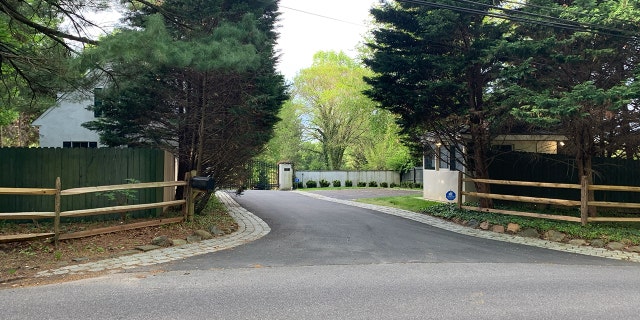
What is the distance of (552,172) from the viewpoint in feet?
44.2

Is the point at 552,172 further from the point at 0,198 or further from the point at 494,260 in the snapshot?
the point at 0,198

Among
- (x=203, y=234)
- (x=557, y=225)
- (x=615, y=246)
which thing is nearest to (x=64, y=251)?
(x=203, y=234)

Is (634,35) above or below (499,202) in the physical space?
above

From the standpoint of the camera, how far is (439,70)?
11.3 meters

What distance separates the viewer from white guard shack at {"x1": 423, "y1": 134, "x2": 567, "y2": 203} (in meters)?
14.2

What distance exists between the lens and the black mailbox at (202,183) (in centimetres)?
886

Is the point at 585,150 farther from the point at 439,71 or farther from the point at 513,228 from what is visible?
the point at 439,71

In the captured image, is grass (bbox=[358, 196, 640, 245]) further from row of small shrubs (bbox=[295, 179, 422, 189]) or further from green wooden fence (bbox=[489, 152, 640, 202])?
row of small shrubs (bbox=[295, 179, 422, 189])

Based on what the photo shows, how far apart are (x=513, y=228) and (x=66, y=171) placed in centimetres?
1049

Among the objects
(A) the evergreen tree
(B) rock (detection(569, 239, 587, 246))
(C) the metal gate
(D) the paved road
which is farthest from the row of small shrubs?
(D) the paved road

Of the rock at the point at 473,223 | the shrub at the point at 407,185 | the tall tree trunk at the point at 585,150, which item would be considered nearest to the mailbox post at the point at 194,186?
the rock at the point at 473,223

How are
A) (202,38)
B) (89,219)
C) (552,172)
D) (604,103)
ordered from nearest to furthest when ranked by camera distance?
(202,38)
(604,103)
(89,219)
(552,172)

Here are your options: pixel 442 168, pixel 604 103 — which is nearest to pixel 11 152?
pixel 604 103

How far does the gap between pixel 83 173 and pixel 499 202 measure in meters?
12.5
